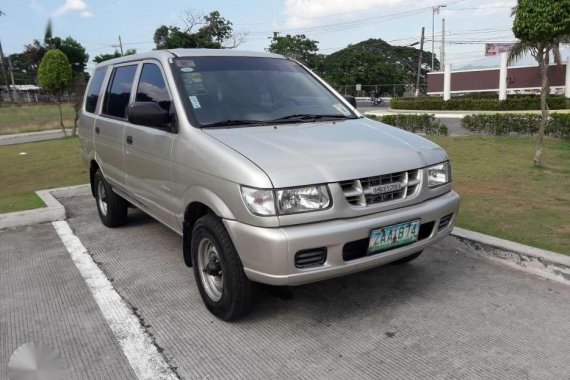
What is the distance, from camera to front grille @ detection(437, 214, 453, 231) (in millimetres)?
3547

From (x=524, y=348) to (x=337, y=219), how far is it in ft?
4.41

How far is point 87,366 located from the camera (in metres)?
2.92

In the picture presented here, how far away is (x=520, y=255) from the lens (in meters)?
4.16

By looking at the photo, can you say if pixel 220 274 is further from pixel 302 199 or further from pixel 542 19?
pixel 542 19

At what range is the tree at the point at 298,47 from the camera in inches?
1914

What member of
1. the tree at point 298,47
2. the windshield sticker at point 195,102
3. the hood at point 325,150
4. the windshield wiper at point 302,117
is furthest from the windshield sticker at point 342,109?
the tree at point 298,47

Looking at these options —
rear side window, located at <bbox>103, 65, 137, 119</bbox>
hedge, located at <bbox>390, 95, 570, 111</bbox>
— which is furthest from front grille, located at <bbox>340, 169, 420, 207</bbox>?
hedge, located at <bbox>390, 95, 570, 111</bbox>

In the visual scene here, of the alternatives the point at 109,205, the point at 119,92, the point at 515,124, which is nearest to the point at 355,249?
the point at 119,92

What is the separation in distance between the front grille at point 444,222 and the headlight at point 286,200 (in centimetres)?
104

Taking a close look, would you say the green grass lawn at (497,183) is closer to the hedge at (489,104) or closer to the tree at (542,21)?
the tree at (542,21)

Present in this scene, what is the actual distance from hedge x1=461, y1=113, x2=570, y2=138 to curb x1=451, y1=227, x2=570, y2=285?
9.72 meters

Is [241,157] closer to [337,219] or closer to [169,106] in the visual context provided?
[337,219]

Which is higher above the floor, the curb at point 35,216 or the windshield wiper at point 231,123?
the windshield wiper at point 231,123

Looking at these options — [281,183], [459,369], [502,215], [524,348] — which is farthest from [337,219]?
[502,215]
